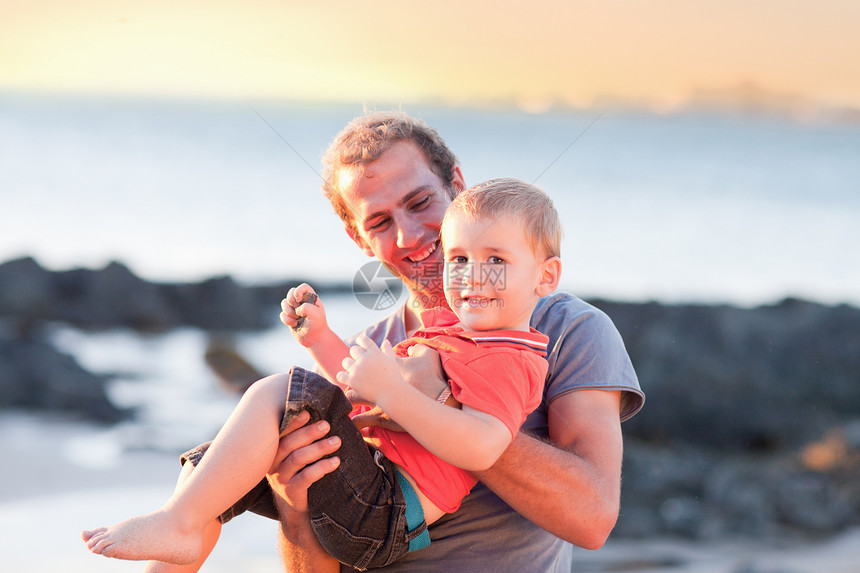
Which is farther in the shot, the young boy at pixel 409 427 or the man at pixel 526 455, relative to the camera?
the man at pixel 526 455

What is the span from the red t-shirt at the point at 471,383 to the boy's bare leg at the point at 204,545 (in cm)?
44

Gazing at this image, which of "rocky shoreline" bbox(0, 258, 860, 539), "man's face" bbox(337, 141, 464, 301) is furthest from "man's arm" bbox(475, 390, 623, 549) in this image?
"rocky shoreline" bbox(0, 258, 860, 539)

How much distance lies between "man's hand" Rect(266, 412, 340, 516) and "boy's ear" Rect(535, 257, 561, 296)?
61cm

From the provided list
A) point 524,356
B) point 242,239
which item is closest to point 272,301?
point 242,239

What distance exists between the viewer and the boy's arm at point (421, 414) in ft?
5.11

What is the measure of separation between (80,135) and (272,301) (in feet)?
53.2

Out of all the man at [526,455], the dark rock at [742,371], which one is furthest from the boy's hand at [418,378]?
the dark rock at [742,371]

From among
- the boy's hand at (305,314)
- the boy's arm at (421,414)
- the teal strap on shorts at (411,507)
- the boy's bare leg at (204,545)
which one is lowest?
the boy's bare leg at (204,545)

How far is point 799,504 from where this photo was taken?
5129 mm

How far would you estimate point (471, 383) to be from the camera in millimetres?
1655

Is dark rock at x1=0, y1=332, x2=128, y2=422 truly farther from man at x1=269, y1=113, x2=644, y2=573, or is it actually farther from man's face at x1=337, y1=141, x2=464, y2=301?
man at x1=269, y1=113, x2=644, y2=573

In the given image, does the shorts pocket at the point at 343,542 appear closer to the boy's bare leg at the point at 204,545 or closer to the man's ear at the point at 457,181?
the boy's bare leg at the point at 204,545

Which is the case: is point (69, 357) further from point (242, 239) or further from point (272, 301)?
point (242, 239)

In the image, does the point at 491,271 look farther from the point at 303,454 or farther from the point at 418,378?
the point at 303,454
